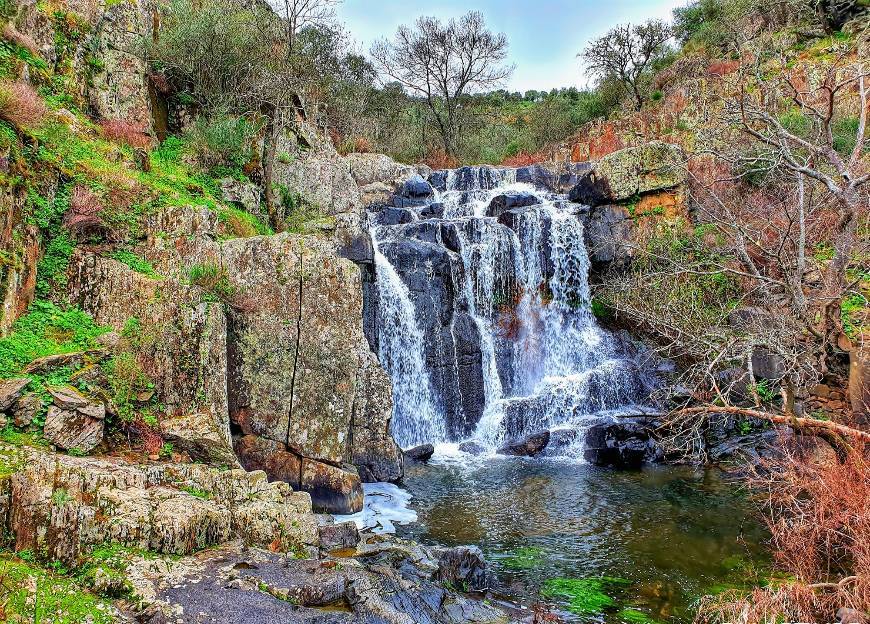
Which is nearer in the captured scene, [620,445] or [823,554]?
[823,554]

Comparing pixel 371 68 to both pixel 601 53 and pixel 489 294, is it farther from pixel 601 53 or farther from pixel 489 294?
pixel 489 294

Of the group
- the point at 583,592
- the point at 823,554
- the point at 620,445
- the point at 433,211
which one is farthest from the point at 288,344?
the point at 433,211

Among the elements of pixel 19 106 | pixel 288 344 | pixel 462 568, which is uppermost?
pixel 19 106

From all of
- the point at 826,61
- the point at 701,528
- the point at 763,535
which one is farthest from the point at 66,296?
the point at 826,61

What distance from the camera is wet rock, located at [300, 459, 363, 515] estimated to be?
879 centimetres

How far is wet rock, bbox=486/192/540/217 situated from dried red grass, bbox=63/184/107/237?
14.0 metres

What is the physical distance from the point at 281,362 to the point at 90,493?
4265 millimetres

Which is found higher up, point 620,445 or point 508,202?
point 508,202

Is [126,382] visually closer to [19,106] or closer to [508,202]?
[19,106]

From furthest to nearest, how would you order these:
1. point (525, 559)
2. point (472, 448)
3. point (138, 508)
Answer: point (472, 448) < point (525, 559) < point (138, 508)

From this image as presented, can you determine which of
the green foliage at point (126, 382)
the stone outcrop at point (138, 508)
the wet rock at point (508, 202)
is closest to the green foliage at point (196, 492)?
Answer: the stone outcrop at point (138, 508)

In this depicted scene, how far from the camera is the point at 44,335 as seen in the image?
703cm

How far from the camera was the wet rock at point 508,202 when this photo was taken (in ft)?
65.4

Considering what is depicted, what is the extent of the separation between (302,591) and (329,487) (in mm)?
3917
